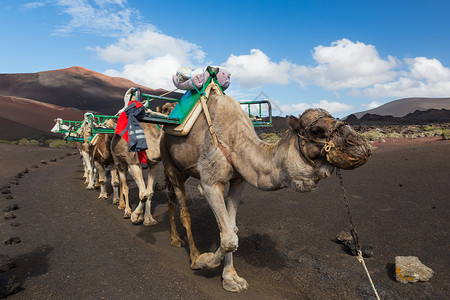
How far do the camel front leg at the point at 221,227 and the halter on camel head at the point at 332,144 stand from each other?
1.52 metres

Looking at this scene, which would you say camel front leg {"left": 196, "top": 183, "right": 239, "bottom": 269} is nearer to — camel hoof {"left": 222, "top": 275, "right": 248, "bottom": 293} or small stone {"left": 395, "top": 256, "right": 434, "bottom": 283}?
camel hoof {"left": 222, "top": 275, "right": 248, "bottom": 293}

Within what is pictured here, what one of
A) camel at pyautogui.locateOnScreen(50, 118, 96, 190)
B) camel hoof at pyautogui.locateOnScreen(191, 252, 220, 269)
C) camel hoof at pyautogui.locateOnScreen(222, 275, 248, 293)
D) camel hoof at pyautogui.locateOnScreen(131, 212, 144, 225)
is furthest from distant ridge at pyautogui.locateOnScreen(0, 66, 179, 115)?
camel hoof at pyautogui.locateOnScreen(222, 275, 248, 293)

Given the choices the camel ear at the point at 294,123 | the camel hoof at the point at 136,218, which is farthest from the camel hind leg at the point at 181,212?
the camel ear at the point at 294,123

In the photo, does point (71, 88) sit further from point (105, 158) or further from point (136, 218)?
point (136, 218)

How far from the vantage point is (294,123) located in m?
2.92

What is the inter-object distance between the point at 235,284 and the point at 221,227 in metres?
0.98

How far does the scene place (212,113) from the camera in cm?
422

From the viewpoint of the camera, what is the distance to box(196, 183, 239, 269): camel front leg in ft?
12.1

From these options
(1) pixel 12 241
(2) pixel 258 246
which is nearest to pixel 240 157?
(2) pixel 258 246

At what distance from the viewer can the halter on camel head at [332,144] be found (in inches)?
97.3

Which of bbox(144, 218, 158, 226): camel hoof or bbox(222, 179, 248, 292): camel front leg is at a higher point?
bbox(222, 179, 248, 292): camel front leg

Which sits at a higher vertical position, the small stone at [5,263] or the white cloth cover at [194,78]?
the white cloth cover at [194,78]

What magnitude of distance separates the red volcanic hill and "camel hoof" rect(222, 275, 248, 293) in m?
45.5

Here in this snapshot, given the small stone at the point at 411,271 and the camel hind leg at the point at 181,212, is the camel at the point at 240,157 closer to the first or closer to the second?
the camel hind leg at the point at 181,212
